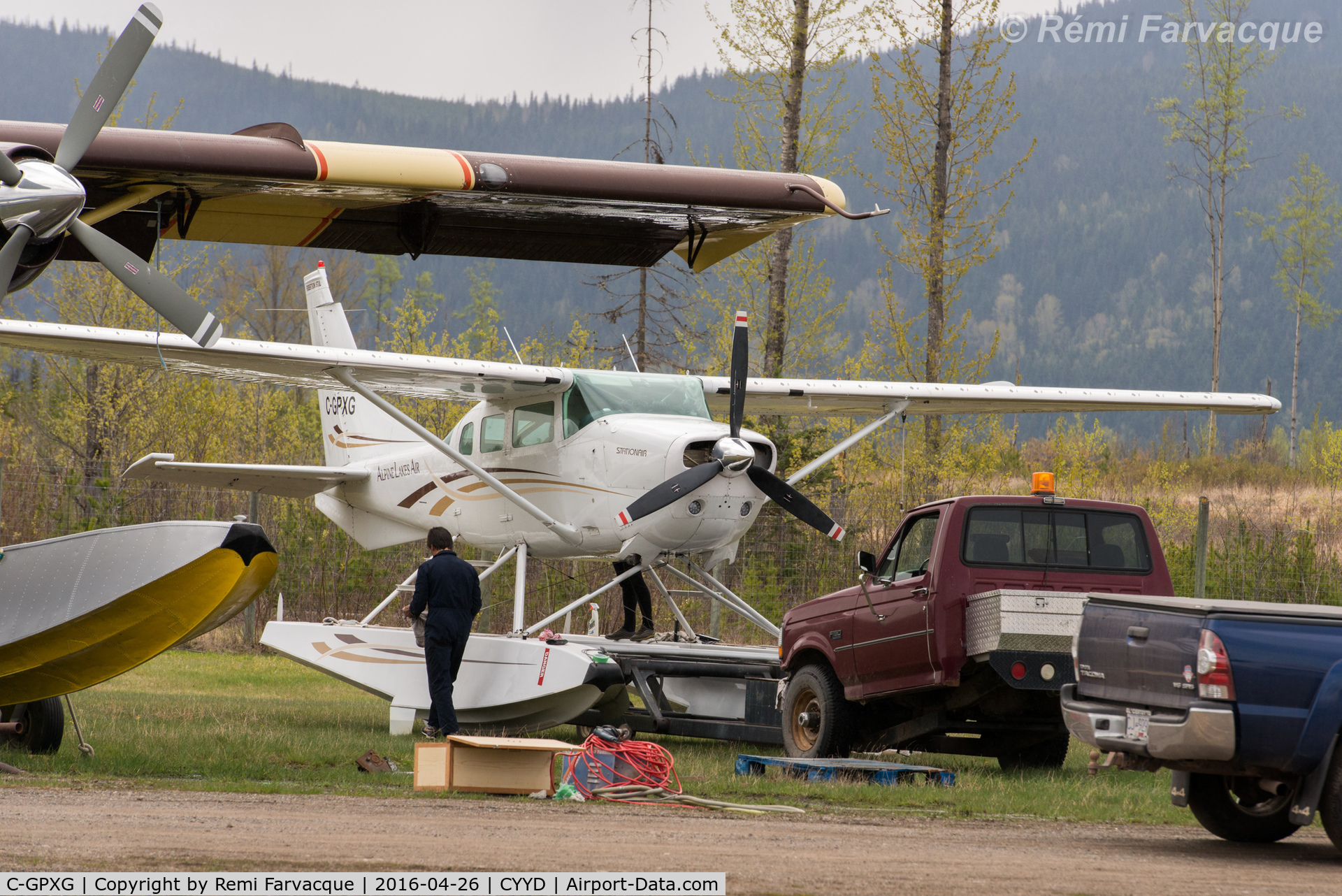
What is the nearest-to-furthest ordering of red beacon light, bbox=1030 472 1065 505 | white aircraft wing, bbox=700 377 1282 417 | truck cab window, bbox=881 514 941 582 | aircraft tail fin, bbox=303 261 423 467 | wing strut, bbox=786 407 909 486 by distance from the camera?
red beacon light, bbox=1030 472 1065 505, truck cab window, bbox=881 514 941 582, wing strut, bbox=786 407 909 486, white aircraft wing, bbox=700 377 1282 417, aircraft tail fin, bbox=303 261 423 467

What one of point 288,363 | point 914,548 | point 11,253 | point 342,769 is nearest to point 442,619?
point 342,769

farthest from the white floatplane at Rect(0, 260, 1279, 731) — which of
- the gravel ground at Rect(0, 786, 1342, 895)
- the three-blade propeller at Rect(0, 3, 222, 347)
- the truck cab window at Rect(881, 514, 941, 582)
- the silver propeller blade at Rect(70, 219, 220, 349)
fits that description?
the gravel ground at Rect(0, 786, 1342, 895)

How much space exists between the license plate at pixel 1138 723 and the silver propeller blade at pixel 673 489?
573cm

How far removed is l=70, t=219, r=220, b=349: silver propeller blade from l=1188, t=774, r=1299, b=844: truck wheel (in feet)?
20.9

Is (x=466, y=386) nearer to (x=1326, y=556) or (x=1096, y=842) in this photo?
(x=1096, y=842)

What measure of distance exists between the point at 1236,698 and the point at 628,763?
12.8ft

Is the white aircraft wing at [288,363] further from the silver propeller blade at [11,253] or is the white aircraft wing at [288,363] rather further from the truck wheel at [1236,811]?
the truck wheel at [1236,811]

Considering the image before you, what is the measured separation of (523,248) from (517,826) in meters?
6.43

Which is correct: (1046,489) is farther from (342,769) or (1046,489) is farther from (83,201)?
(83,201)

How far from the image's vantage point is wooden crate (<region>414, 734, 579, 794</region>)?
8.40m

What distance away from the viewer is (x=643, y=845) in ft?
20.6

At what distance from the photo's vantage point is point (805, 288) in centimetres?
2675

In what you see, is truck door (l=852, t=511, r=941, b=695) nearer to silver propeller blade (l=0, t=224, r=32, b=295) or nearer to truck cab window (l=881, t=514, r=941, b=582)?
truck cab window (l=881, t=514, r=941, b=582)

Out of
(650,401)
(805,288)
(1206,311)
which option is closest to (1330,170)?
(1206,311)
